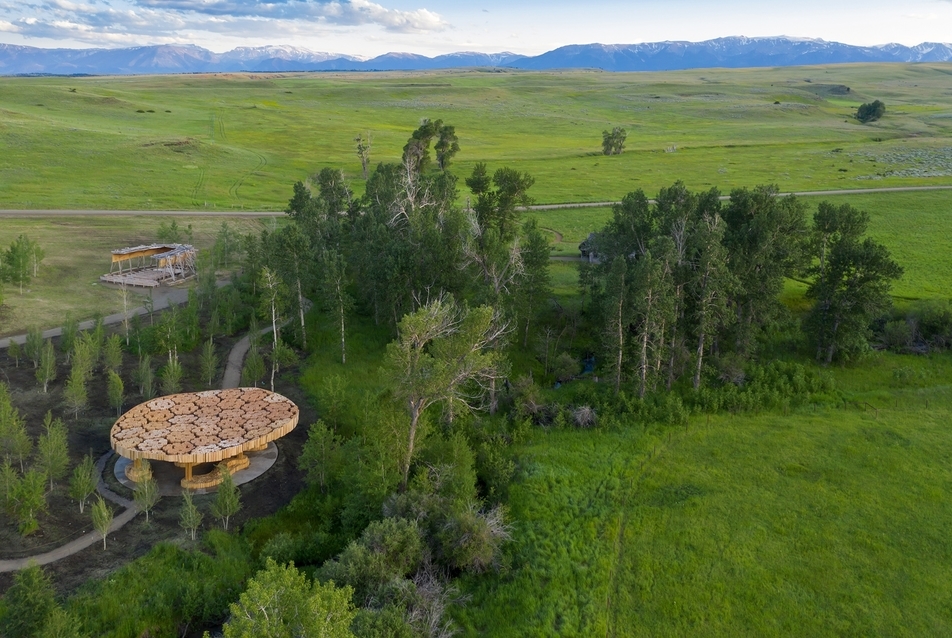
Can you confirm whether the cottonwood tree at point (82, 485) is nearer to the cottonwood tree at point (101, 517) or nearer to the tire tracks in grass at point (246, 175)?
the cottonwood tree at point (101, 517)

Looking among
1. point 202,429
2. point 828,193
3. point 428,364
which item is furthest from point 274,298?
point 828,193

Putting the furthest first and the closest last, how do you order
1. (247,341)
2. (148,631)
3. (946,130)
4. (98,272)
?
(946,130) → (98,272) → (247,341) → (148,631)

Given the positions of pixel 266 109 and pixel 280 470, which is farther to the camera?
pixel 266 109

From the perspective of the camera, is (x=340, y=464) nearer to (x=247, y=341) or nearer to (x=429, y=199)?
(x=247, y=341)

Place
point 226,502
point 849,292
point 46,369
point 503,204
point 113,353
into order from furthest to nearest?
point 503,204 → point 849,292 → point 113,353 → point 46,369 → point 226,502

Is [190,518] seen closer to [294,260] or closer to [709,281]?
[294,260]

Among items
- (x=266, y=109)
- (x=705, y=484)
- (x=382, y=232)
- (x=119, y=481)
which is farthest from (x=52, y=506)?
(x=266, y=109)

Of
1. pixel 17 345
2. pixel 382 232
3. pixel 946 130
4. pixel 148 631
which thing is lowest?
pixel 148 631
